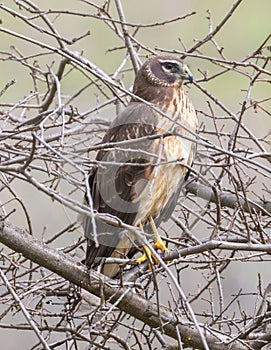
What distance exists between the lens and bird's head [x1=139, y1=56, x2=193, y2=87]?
12.7 ft

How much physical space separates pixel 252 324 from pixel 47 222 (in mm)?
2332

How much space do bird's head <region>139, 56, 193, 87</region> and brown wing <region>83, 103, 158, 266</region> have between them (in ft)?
1.11

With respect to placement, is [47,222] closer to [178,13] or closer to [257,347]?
[257,347]

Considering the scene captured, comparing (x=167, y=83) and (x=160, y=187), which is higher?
(x=167, y=83)

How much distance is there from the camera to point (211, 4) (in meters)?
8.70

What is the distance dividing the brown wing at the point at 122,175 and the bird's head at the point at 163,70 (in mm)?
337

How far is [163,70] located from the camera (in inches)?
154

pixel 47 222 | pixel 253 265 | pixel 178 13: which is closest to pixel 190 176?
pixel 47 222

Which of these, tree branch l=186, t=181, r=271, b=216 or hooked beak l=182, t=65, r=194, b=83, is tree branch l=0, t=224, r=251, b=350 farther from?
hooked beak l=182, t=65, r=194, b=83

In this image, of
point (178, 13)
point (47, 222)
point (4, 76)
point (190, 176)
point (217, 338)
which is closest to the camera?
point (217, 338)

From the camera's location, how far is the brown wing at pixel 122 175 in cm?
350

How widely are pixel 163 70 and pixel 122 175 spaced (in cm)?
61

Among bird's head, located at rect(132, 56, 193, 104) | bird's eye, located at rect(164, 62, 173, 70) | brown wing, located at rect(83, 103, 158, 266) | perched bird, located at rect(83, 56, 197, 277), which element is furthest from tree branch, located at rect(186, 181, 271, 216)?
bird's eye, located at rect(164, 62, 173, 70)

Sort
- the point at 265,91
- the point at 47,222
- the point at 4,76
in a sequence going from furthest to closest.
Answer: the point at 265,91 < the point at 4,76 < the point at 47,222
